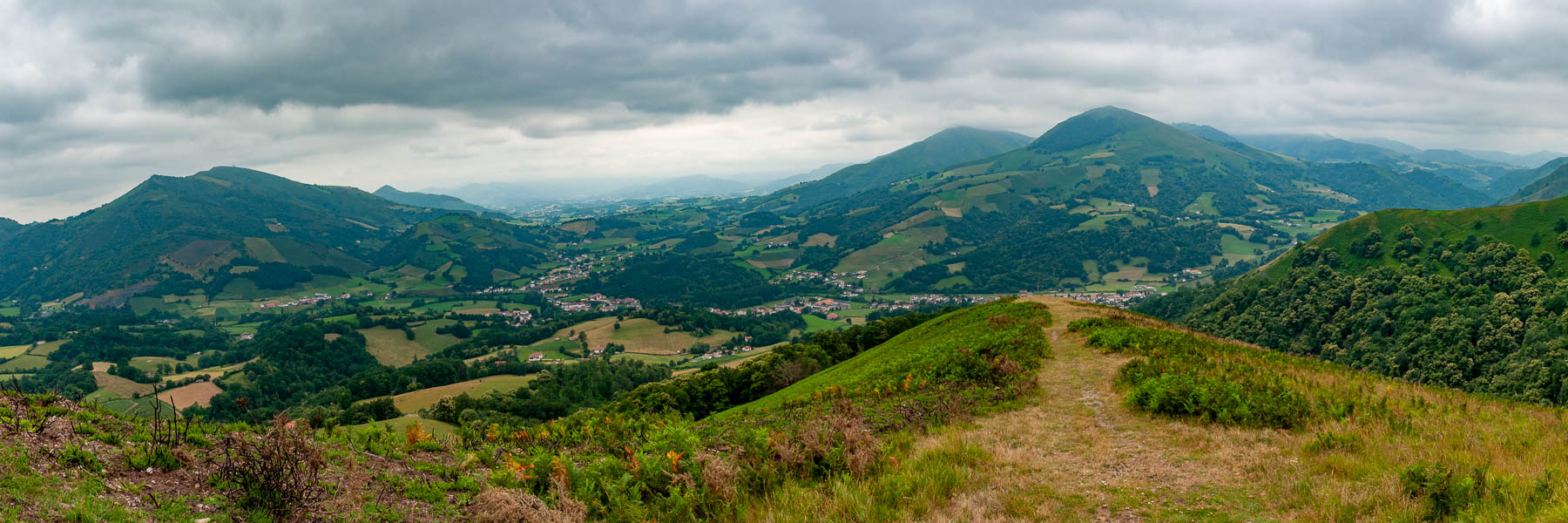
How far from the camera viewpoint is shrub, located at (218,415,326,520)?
781 cm

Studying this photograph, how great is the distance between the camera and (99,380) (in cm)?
11912

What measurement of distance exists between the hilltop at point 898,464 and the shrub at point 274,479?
37 millimetres

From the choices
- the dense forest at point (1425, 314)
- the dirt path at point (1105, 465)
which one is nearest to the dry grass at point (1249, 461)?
the dirt path at point (1105, 465)

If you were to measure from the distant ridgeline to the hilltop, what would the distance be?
29.2 metres

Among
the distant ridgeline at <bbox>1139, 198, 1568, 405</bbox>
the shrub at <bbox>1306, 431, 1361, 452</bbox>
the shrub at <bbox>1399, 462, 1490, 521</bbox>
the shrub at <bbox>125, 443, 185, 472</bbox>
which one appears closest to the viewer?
the shrub at <bbox>1399, 462, 1490, 521</bbox>

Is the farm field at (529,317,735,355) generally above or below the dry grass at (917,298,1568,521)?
below

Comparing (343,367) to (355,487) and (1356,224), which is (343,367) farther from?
(1356,224)

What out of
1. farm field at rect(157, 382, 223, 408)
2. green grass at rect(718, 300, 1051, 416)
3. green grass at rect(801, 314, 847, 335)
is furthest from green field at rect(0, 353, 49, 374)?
green grass at rect(718, 300, 1051, 416)

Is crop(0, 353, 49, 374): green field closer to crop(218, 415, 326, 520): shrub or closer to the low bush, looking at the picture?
crop(218, 415, 326, 520): shrub

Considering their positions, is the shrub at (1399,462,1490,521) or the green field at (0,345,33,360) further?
the green field at (0,345,33,360)

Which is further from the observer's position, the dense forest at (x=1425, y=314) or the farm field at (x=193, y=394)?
the farm field at (x=193, y=394)

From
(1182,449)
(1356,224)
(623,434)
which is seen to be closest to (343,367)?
(623,434)

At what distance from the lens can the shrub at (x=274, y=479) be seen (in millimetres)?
7812

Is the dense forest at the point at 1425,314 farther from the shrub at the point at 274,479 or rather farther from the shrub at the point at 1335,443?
the shrub at the point at 274,479
